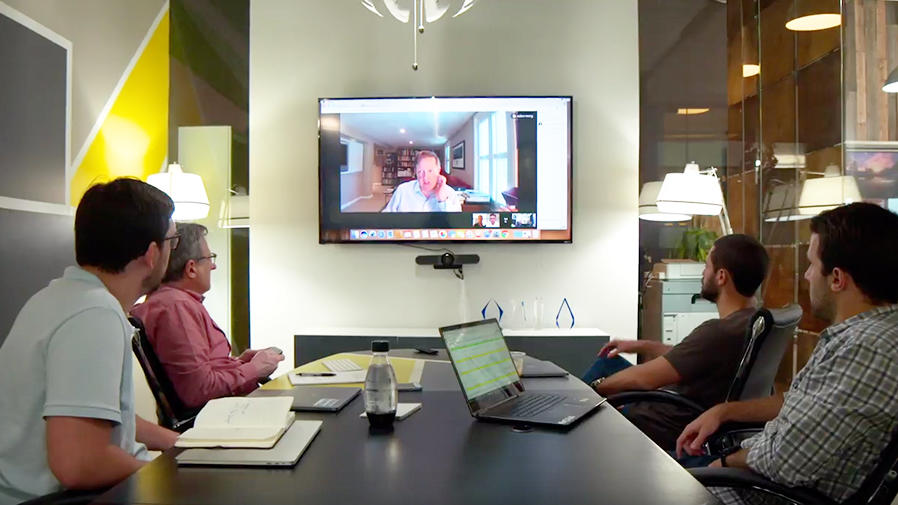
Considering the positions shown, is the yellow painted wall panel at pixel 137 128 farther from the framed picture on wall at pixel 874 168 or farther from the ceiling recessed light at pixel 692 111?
the framed picture on wall at pixel 874 168

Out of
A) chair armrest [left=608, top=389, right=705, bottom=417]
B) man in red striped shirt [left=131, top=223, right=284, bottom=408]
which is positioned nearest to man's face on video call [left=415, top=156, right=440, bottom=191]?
man in red striped shirt [left=131, top=223, right=284, bottom=408]

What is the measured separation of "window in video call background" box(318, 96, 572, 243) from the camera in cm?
442

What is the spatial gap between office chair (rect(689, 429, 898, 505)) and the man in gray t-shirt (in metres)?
0.93

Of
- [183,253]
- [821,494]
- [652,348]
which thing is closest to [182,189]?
[183,253]

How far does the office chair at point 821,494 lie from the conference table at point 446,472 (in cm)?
18

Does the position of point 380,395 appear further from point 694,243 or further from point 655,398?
point 694,243

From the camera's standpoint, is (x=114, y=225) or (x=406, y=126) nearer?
(x=114, y=225)

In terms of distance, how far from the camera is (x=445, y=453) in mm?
1431

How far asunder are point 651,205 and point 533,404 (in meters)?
2.92

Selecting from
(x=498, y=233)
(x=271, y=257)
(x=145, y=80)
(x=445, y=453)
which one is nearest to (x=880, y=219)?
(x=445, y=453)

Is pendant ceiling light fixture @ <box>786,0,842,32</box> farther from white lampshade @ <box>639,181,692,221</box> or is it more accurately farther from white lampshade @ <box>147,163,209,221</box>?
white lampshade @ <box>147,163,209,221</box>

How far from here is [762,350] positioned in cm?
220

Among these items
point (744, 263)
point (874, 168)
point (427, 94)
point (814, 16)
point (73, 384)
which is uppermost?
point (814, 16)

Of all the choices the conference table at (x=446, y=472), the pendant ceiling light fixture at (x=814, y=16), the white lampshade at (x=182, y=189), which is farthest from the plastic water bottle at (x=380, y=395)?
the pendant ceiling light fixture at (x=814, y=16)
